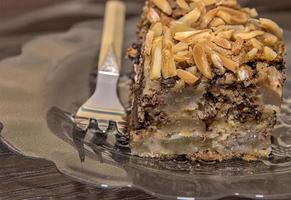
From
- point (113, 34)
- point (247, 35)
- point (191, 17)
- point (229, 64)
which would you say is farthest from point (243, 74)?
point (113, 34)

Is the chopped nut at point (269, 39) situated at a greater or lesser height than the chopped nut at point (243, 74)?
greater

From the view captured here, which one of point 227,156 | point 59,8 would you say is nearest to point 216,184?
point 227,156

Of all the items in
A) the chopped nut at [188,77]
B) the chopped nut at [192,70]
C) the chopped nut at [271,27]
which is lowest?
the chopped nut at [188,77]

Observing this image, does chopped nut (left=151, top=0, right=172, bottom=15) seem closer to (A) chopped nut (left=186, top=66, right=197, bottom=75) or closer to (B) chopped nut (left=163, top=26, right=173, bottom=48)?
(B) chopped nut (left=163, top=26, right=173, bottom=48)

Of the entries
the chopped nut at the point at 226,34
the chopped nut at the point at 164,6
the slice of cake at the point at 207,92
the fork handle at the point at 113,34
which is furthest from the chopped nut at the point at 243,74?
the fork handle at the point at 113,34

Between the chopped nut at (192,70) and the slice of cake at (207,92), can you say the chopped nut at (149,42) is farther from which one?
the chopped nut at (192,70)

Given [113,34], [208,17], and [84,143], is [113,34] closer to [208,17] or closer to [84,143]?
[208,17]
